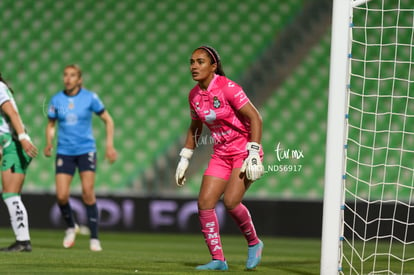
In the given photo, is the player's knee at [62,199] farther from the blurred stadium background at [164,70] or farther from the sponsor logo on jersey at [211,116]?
the blurred stadium background at [164,70]

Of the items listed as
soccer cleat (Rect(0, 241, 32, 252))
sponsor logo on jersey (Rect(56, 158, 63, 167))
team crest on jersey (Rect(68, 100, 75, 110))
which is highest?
team crest on jersey (Rect(68, 100, 75, 110))

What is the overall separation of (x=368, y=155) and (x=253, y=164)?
7.41m

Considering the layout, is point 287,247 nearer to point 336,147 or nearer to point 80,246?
point 80,246

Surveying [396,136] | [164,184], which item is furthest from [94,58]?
[396,136]

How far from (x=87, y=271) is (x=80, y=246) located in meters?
3.31

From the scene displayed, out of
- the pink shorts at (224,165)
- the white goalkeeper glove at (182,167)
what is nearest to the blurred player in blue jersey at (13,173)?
the white goalkeeper glove at (182,167)

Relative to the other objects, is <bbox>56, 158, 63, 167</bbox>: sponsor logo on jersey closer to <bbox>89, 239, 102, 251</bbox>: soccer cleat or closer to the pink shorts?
<bbox>89, 239, 102, 251</bbox>: soccer cleat

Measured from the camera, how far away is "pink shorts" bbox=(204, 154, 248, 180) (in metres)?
6.46

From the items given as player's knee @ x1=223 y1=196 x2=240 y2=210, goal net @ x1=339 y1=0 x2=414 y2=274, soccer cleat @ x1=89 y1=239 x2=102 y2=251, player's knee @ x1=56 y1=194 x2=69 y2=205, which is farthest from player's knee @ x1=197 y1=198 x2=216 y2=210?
goal net @ x1=339 y1=0 x2=414 y2=274

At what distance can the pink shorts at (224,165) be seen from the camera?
21.2 feet

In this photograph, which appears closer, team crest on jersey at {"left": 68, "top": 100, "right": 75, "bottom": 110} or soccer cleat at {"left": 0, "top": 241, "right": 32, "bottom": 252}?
soccer cleat at {"left": 0, "top": 241, "right": 32, "bottom": 252}

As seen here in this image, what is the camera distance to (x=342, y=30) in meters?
5.73

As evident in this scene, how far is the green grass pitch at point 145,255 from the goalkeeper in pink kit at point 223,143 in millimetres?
299

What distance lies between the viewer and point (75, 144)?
912 cm
